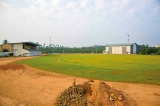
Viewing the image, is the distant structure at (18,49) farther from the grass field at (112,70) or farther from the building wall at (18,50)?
the grass field at (112,70)

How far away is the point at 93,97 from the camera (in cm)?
671

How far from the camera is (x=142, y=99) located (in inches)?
283

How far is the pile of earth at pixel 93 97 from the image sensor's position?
6.38 meters

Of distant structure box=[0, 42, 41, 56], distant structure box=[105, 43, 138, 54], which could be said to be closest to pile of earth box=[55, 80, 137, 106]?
distant structure box=[0, 42, 41, 56]

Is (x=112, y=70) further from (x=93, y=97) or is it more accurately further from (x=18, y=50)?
(x=18, y=50)

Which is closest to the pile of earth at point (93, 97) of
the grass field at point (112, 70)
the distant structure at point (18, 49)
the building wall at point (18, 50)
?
the grass field at point (112, 70)

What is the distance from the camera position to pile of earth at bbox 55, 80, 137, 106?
6.38 metres

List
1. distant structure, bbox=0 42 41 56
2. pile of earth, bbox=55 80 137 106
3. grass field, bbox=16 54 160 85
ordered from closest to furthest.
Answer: pile of earth, bbox=55 80 137 106 → grass field, bbox=16 54 160 85 → distant structure, bbox=0 42 41 56

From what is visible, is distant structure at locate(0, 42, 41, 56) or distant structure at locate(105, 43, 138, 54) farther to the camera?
distant structure at locate(105, 43, 138, 54)

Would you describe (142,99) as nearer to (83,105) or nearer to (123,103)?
(123,103)

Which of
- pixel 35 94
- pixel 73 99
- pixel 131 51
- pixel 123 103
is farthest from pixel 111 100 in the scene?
pixel 131 51

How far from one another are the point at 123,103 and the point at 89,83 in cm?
210

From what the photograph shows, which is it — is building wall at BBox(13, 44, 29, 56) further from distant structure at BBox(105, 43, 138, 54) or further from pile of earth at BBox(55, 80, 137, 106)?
distant structure at BBox(105, 43, 138, 54)

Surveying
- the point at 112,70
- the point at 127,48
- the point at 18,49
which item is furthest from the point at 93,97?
the point at 127,48
